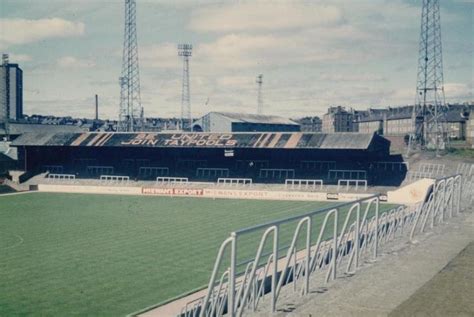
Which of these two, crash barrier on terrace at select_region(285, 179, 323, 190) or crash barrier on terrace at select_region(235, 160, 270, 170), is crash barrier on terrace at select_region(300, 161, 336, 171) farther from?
crash barrier on terrace at select_region(235, 160, 270, 170)

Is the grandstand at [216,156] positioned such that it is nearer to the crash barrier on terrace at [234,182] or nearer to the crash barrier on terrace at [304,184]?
the crash barrier on terrace at [304,184]

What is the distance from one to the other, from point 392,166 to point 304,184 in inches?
363

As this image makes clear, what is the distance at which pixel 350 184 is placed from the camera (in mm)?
52281

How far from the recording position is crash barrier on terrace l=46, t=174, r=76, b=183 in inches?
2377

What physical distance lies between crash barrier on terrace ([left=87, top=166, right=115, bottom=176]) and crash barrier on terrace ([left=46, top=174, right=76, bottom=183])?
86.5 inches

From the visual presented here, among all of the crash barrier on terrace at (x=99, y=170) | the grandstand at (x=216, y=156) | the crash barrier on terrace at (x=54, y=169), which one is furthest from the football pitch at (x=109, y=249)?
the crash barrier on terrace at (x=54, y=169)

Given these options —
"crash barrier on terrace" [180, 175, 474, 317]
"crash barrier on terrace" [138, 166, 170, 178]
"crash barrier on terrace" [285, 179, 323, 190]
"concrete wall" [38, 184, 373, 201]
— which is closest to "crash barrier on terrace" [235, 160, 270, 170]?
"crash barrier on terrace" [285, 179, 323, 190]

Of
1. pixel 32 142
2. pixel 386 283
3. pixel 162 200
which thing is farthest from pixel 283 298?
pixel 32 142

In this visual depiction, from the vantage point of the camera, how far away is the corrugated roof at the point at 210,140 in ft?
167

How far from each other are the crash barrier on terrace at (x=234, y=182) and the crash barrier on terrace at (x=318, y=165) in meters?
6.06

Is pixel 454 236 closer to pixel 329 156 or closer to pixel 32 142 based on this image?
pixel 329 156

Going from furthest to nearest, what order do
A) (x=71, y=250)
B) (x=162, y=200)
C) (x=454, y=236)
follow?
(x=162, y=200), (x=71, y=250), (x=454, y=236)

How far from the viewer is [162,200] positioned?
48.3 m

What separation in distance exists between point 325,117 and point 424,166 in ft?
256
